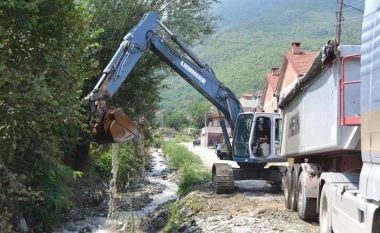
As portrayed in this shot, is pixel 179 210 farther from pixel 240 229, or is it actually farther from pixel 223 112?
pixel 240 229

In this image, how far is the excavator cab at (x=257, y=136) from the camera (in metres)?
16.1

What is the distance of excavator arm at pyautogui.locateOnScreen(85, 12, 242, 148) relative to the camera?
10.4m

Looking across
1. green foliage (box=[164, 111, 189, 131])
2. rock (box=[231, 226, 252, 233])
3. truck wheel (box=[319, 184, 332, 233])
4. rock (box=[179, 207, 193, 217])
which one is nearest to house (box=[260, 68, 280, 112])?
rock (box=[179, 207, 193, 217])

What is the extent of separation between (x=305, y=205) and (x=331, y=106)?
3.08m

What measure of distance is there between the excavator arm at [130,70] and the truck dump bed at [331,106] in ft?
11.1

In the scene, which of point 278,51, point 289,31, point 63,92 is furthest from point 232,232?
point 289,31

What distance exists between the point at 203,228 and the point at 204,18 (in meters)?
10.6

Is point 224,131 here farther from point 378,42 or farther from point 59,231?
point 378,42

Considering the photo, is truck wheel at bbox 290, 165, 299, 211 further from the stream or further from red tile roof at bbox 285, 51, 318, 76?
red tile roof at bbox 285, 51, 318, 76

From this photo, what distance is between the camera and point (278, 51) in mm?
141375

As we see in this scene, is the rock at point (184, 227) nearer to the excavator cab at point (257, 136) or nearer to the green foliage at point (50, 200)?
the green foliage at point (50, 200)

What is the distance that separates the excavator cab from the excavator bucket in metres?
6.29

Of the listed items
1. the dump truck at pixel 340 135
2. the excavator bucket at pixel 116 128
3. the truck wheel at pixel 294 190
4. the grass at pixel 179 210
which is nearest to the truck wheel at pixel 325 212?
the dump truck at pixel 340 135

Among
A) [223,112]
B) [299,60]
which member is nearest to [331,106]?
[223,112]
